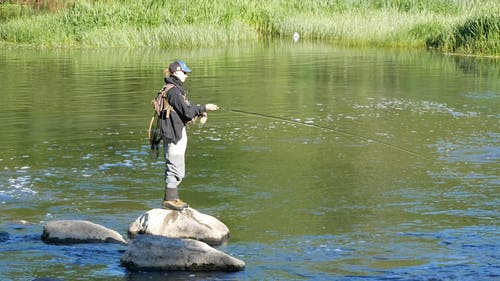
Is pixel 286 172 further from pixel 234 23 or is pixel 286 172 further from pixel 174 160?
pixel 234 23

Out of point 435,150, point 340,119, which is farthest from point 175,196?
point 340,119

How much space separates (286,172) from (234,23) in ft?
92.8

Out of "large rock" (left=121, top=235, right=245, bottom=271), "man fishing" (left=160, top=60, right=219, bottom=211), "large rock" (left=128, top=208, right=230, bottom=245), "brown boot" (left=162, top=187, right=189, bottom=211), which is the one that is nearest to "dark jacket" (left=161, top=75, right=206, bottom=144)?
"man fishing" (left=160, top=60, right=219, bottom=211)

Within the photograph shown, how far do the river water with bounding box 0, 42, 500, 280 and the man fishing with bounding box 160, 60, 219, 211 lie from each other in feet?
2.49

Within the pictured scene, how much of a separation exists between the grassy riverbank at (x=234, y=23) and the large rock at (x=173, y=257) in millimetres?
27156

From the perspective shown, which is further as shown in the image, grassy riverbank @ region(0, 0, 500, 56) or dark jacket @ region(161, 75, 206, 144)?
grassy riverbank @ region(0, 0, 500, 56)

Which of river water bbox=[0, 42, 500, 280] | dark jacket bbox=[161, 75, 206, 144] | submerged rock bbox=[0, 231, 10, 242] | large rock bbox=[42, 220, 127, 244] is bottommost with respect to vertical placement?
river water bbox=[0, 42, 500, 280]

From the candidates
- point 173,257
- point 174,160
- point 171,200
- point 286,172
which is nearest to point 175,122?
point 174,160

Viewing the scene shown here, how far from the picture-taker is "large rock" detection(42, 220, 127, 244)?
1012 cm

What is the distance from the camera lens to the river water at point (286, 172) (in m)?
9.68

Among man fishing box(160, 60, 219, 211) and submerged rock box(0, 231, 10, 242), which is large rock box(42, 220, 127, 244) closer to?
submerged rock box(0, 231, 10, 242)

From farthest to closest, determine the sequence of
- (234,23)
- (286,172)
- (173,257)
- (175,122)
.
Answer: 1. (234,23)
2. (286,172)
3. (175,122)
4. (173,257)

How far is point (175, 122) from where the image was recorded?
34.6ft

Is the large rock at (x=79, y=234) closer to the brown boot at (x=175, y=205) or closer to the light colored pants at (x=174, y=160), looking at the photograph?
the brown boot at (x=175, y=205)
